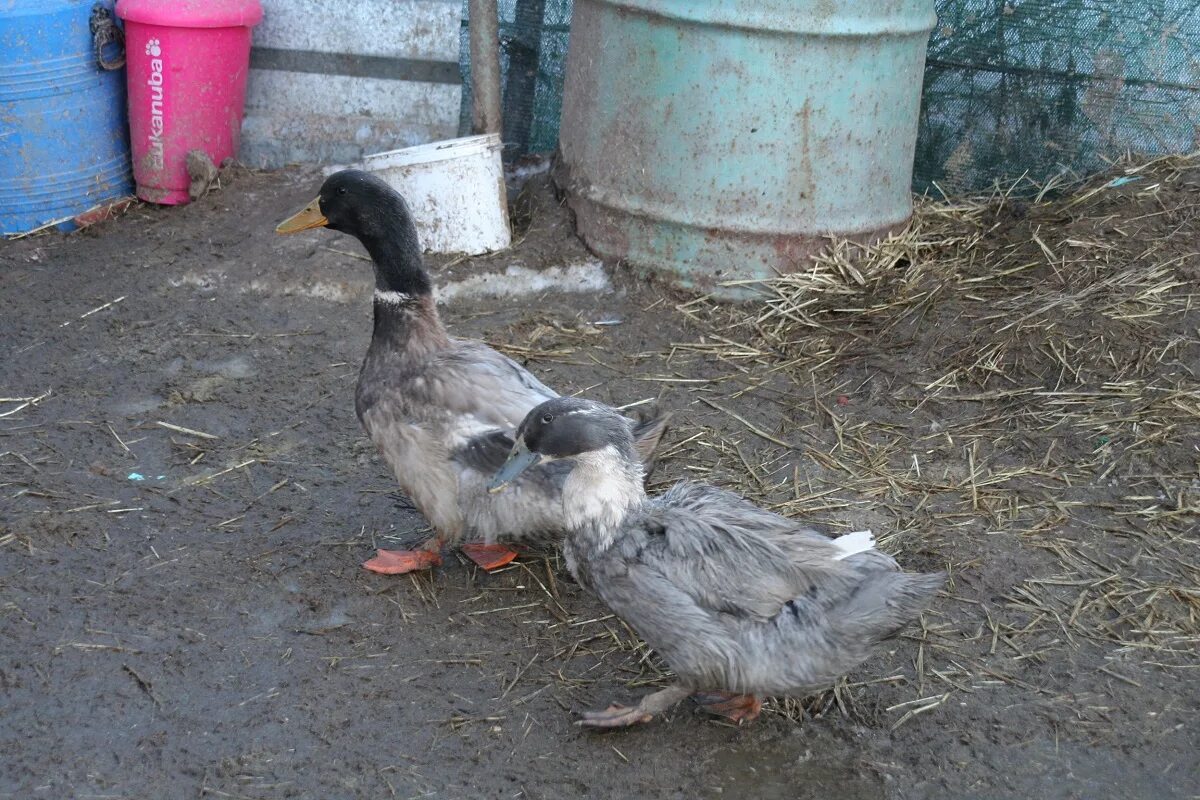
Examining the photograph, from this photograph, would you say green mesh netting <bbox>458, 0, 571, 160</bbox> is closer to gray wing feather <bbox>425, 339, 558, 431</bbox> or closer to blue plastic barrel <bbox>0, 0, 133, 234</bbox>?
blue plastic barrel <bbox>0, 0, 133, 234</bbox>

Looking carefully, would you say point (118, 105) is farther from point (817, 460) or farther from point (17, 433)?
point (817, 460)

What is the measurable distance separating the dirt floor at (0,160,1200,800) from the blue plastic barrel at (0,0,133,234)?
275mm

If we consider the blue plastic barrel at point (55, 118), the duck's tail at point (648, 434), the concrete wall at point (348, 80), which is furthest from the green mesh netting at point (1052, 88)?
the blue plastic barrel at point (55, 118)

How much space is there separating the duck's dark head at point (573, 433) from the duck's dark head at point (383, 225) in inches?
39.7

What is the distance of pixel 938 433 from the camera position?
4.81 meters

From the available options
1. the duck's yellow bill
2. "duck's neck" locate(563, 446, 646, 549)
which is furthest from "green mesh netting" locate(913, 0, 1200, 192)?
"duck's neck" locate(563, 446, 646, 549)

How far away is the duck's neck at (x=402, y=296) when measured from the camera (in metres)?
4.18

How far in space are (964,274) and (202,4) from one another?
430 centimetres

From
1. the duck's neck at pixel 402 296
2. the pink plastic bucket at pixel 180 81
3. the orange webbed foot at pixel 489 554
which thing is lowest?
the orange webbed foot at pixel 489 554

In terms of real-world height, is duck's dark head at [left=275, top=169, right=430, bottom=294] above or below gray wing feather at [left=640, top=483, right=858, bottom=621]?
above

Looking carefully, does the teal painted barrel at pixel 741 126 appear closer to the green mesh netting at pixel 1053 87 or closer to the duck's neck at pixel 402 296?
the green mesh netting at pixel 1053 87

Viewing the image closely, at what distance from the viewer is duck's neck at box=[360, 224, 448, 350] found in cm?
418

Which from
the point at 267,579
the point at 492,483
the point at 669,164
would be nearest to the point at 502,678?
the point at 492,483

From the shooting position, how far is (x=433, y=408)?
3967 mm
